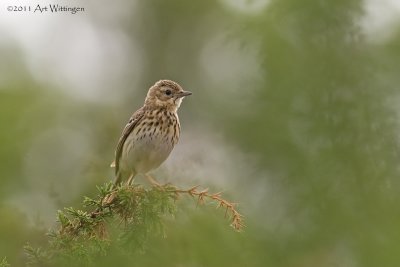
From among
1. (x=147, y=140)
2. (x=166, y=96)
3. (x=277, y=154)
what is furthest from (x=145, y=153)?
(x=277, y=154)

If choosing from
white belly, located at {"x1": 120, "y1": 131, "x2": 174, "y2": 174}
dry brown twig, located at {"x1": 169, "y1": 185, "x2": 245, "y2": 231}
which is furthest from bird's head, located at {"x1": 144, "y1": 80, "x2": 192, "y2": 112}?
dry brown twig, located at {"x1": 169, "y1": 185, "x2": 245, "y2": 231}

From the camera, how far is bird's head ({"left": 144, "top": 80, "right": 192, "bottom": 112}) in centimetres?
687

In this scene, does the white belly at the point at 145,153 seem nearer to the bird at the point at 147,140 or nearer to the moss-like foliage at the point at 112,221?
the bird at the point at 147,140

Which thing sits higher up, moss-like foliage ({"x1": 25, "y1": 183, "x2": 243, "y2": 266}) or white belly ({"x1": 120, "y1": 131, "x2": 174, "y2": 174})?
white belly ({"x1": 120, "y1": 131, "x2": 174, "y2": 174})

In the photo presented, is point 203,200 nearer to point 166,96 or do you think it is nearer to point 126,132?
point 126,132

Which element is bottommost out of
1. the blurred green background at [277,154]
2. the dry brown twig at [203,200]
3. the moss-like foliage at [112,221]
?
the moss-like foliage at [112,221]

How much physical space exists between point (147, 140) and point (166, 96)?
608 millimetres

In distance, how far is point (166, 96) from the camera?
22.8ft

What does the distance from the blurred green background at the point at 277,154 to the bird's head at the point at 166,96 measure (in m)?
0.38

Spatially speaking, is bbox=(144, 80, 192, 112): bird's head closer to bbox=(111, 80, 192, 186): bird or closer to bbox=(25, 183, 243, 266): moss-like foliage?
bbox=(111, 80, 192, 186): bird

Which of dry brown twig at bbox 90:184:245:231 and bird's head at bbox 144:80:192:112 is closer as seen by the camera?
dry brown twig at bbox 90:184:245:231

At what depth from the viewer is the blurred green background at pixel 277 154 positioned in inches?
181

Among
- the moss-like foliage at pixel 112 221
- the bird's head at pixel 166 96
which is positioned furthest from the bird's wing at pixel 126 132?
the moss-like foliage at pixel 112 221

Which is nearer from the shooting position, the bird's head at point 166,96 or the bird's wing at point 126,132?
the bird's wing at point 126,132
